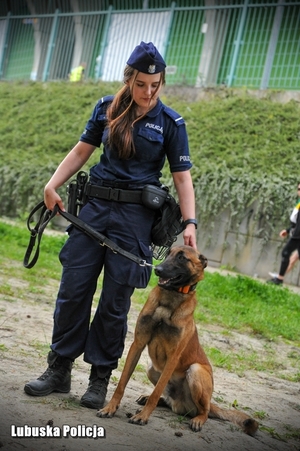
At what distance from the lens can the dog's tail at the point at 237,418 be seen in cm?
476

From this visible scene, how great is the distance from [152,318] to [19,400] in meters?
0.94

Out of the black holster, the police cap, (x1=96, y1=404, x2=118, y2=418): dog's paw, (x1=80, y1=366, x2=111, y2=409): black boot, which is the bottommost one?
(x1=96, y1=404, x2=118, y2=418): dog's paw

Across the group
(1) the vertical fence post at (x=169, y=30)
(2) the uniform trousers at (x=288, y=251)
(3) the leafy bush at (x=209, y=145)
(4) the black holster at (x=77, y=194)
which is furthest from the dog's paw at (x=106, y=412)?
(1) the vertical fence post at (x=169, y=30)

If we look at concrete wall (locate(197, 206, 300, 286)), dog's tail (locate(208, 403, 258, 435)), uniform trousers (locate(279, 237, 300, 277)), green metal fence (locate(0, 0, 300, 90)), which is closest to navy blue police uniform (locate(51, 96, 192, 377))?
dog's tail (locate(208, 403, 258, 435))

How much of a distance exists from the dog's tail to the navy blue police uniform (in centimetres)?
81

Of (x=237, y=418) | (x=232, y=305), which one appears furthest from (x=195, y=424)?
(x=232, y=305)

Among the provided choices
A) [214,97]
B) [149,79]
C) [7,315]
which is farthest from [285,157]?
[149,79]

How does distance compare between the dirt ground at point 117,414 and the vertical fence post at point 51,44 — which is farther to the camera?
the vertical fence post at point 51,44

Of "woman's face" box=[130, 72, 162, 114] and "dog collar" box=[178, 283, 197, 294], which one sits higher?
"woman's face" box=[130, 72, 162, 114]

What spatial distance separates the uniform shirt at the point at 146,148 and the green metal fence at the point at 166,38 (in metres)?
12.6

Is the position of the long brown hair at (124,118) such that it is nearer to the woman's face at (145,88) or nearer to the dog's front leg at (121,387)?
the woman's face at (145,88)

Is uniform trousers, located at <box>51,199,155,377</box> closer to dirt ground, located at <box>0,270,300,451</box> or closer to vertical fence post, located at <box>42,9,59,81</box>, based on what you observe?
dirt ground, located at <box>0,270,300,451</box>

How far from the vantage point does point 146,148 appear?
463 cm

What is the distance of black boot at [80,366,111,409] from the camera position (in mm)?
4629
